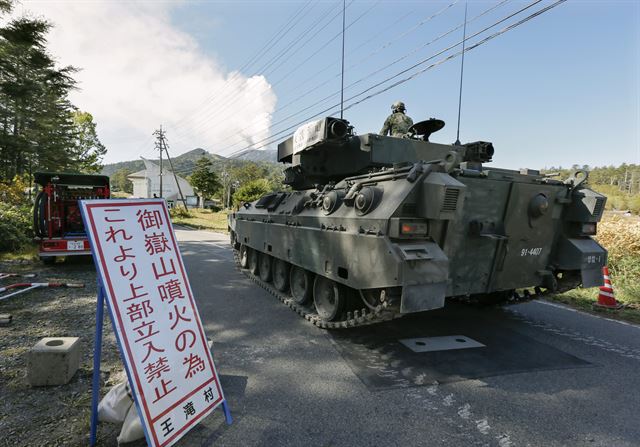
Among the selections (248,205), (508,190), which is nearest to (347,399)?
(508,190)

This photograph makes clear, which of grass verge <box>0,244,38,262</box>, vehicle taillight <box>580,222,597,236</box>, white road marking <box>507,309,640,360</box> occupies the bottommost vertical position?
white road marking <box>507,309,640,360</box>

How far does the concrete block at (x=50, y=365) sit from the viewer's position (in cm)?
324

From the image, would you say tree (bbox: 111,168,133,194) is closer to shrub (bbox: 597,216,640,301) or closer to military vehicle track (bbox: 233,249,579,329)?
military vehicle track (bbox: 233,249,579,329)

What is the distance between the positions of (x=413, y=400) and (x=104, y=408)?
8.23 feet

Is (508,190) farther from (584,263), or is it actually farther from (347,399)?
(347,399)

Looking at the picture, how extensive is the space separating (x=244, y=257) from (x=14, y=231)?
23.4ft

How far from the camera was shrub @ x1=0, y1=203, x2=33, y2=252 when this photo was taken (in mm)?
10305

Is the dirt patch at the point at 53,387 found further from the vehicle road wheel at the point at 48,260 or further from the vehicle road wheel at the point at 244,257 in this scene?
the vehicle road wheel at the point at 244,257

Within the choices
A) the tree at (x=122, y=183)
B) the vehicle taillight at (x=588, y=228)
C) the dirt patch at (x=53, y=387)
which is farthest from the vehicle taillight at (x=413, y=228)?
the tree at (x=122, y=183)

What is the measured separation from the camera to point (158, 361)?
2.44 metres

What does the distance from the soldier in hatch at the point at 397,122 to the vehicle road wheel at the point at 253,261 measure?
4.02 metres

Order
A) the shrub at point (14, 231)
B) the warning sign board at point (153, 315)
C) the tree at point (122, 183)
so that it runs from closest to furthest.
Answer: the warning sign board at point (153, 315) < the shrub at point (14, 231) < the tree at point (122, 183)

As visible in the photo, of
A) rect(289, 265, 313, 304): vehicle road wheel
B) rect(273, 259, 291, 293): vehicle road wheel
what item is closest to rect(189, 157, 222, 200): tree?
rect(273, 259, 291, 293): vehicle road wheel

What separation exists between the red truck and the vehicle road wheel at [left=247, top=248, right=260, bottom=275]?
12.7ft
